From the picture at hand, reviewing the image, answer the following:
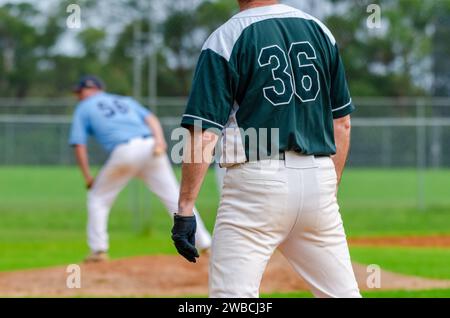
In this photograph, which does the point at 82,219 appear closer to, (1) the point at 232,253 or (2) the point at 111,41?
(2) the point at 111,41

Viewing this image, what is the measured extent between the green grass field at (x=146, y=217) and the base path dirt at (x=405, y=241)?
79cm

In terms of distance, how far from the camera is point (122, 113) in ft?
34.0

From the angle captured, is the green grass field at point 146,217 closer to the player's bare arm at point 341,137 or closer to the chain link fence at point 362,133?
the chain link fence at point 362,133

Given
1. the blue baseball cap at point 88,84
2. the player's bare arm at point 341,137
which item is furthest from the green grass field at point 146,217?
the player's bare arm at point 341,137

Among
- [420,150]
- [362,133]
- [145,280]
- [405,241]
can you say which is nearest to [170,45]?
[362,133]

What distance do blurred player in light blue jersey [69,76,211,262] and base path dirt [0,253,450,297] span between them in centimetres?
82

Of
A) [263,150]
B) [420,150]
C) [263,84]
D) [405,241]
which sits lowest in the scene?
[405,241]

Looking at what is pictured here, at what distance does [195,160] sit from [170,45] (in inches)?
748

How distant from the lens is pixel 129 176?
33.7ft

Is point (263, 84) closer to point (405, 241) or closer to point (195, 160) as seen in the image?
point (195, 160)

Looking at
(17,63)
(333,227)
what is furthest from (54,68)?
(333,227)

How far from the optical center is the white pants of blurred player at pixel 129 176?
10.1 m

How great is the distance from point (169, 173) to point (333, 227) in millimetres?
6302

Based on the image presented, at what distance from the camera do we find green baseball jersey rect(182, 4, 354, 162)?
3.83 metres
